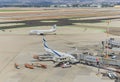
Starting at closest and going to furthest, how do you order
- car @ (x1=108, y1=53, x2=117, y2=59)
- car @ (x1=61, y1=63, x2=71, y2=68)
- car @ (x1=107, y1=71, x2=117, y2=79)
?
car @ (x1=107, y1=71, x2=117, y2=79) → car @ (x1=61, y1=63, x2=71, y2=68) → car @ (x1=108, y1=53, x2=117, y2=59)

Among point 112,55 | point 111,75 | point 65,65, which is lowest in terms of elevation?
point 112,55

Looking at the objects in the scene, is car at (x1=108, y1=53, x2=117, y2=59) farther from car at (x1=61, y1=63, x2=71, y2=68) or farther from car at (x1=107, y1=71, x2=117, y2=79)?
car at (x1=107, y1=71, x2=117, y2=79)

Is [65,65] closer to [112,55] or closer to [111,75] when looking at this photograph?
[111,75]

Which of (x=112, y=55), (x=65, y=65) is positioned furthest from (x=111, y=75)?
(x=112, y=55)

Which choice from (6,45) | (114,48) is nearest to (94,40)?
(114,48)

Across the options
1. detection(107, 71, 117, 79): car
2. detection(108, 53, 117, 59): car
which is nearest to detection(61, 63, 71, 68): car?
detection(107, 71, 117, 79): car

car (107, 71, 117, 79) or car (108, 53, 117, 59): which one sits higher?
car (107, 71, 117, 79)

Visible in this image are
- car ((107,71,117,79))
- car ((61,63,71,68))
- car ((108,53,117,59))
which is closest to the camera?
car ((107,71,117,79))

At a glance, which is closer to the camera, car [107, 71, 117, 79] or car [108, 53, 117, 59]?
car [107, 71, 117, 79]

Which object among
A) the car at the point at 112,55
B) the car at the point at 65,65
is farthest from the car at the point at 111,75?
the car at the point at 112,55

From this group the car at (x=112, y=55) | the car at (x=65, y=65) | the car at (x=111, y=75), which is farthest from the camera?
the car at (x=112, y=55)

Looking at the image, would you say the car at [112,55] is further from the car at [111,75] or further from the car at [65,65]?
the car at [111,75]
